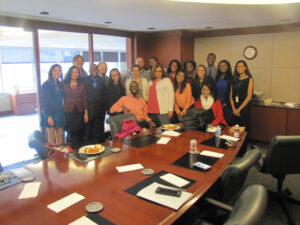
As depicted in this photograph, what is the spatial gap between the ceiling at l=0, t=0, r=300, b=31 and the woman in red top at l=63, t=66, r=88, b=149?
879 mm

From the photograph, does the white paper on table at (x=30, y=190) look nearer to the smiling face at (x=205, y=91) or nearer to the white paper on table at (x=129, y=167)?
the white paper on table at (x=129, y=167)

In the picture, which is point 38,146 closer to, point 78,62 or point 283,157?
point 78,62

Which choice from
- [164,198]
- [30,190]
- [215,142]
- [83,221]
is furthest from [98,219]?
[215,142]

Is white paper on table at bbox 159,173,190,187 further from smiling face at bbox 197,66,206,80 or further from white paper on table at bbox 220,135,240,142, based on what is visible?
smiling face at bbox 197,66,206,80

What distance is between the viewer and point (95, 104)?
14.1 feet

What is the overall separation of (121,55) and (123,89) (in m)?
2.15

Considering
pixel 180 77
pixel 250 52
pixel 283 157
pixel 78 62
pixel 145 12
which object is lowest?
pixel 283 157

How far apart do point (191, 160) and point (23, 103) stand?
7.14 metres

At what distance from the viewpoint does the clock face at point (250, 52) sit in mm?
5468

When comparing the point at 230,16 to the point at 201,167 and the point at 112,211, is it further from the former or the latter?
the point at 112,211

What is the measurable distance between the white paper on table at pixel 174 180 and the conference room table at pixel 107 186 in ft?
0.22

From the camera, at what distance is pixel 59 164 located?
7.20ft

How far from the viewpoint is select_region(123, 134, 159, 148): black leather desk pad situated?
8.90 feet

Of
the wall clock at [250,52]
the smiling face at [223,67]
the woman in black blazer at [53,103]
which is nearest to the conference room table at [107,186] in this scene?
the woman in black blazer at [53,103]
